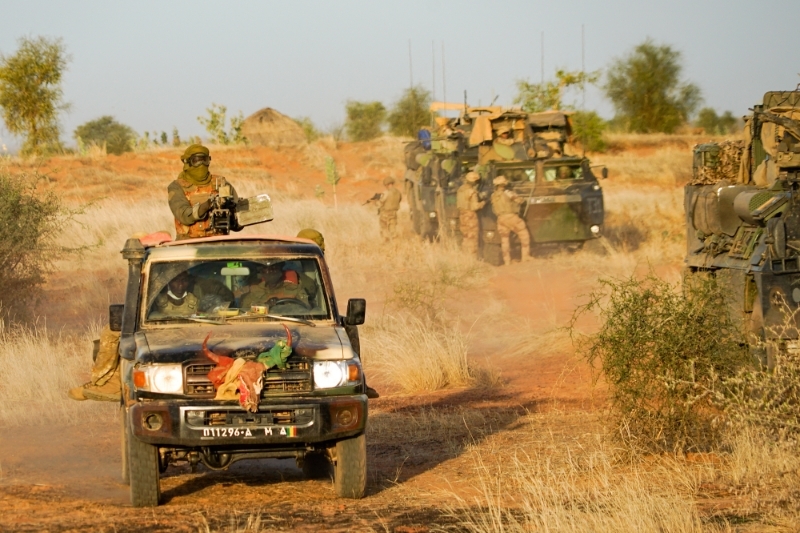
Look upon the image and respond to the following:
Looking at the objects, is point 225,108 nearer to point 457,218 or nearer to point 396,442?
point 457,218

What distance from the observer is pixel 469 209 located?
2055 centimetres

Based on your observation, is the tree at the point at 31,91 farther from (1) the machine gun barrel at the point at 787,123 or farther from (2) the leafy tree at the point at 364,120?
(1) the machine gun barrel at the point at 787,123

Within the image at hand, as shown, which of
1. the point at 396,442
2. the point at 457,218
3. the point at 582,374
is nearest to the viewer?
the point at 396,442

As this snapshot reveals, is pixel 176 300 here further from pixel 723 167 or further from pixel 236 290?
pixel 723 167

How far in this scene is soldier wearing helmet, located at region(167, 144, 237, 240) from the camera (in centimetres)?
923

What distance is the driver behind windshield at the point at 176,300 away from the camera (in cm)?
746

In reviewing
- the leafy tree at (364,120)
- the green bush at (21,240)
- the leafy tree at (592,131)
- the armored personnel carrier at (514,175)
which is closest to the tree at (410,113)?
the leafy tree at (364,120)

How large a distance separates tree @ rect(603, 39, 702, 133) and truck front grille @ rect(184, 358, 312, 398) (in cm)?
5003

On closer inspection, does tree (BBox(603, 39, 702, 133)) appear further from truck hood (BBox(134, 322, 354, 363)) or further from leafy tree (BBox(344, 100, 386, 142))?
truck hood (BBox(134, 322, 354, 363))

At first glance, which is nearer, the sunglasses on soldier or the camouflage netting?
the sunglasses on soldier

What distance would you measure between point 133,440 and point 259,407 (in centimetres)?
77

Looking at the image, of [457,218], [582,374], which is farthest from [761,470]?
[457,218]

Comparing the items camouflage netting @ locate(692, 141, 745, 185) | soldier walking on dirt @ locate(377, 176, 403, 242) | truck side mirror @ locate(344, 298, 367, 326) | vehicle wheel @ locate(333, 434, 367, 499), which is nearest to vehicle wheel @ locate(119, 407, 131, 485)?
vehicle wheel @ locate(333, 434, 367, 499)

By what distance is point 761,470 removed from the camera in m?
6.89
